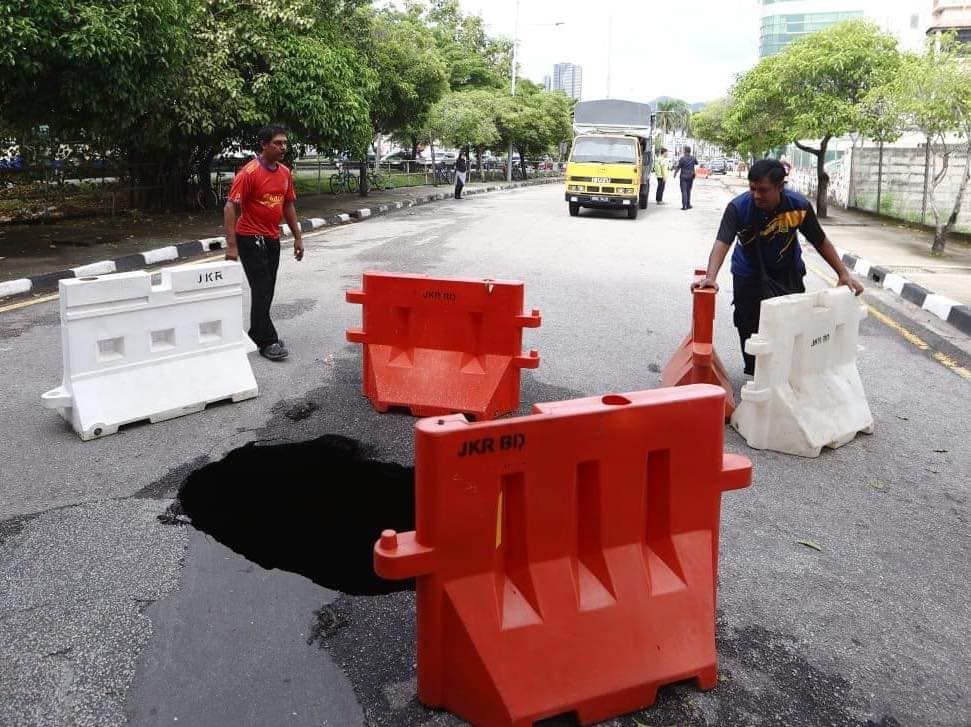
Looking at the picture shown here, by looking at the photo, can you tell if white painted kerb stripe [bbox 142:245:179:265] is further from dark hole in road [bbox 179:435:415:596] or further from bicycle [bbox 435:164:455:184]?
bicycle [bbox 435:164:455:184]

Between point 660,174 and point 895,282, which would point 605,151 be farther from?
point 895,282

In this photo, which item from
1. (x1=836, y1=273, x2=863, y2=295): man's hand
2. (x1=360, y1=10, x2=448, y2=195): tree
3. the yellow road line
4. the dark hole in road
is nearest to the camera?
the dark hole in road

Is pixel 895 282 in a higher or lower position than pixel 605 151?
lower

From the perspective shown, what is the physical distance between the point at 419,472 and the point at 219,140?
18.4m

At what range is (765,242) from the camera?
572cm

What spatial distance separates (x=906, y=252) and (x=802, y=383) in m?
11.1

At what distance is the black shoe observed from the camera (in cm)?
684

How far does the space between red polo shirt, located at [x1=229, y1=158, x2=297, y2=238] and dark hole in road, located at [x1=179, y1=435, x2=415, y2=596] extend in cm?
226

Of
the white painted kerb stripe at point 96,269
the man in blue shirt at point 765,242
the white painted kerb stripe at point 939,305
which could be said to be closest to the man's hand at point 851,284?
the man in blue shirt at point 765,242

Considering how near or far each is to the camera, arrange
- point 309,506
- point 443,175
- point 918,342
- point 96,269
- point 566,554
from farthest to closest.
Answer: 1. point 443,175
2. point 96,269
3. point 918,342
4. point 309,506
5. point 566,554

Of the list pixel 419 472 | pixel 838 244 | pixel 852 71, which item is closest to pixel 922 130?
pixel 838 244

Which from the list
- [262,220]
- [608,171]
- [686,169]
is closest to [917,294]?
[262,220]

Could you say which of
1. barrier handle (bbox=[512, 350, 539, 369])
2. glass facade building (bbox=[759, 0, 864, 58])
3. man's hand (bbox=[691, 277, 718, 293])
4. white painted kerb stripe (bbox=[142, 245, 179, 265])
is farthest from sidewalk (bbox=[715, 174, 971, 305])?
glass facade building (bbox=[759, 0, 864, 58])

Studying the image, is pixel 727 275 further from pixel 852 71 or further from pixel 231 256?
pixel 852 71
